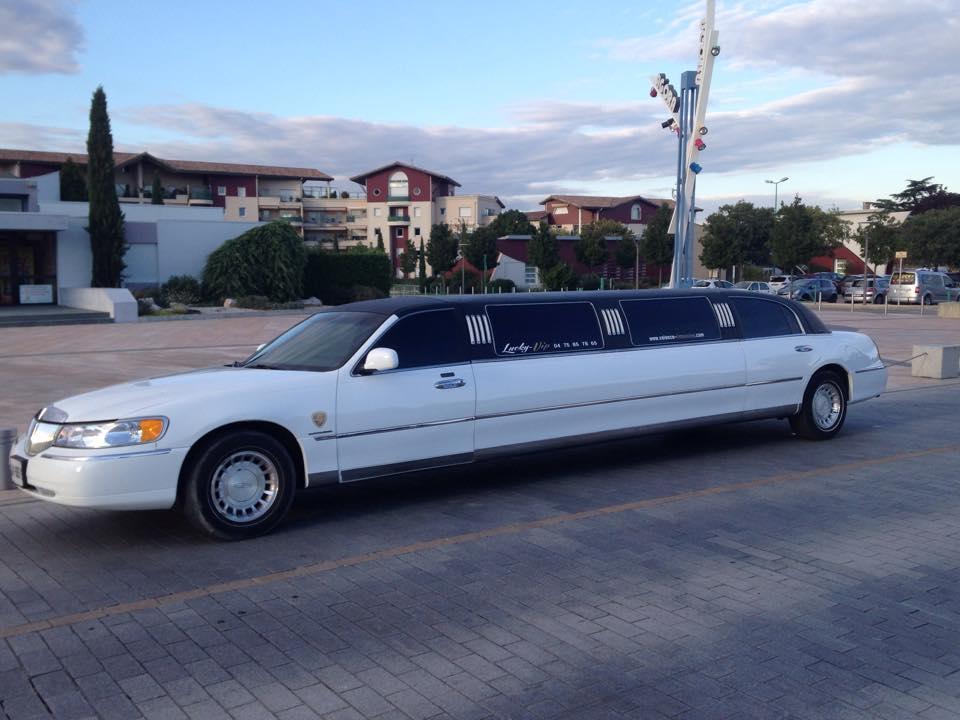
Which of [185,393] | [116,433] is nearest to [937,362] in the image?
[185,393]

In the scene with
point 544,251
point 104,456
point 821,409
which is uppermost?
point 544,251

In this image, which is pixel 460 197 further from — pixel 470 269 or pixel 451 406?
pixel 451 406

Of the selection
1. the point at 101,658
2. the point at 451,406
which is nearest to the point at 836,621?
the point at 451,406

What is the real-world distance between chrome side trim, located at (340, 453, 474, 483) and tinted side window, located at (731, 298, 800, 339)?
3.69 metres

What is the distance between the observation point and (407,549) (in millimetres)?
6355

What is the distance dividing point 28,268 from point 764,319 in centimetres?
3213

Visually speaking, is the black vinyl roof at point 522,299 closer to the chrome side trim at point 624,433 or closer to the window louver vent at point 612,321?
the window louver vent at point 612,321

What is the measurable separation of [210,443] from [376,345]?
1.50 meters

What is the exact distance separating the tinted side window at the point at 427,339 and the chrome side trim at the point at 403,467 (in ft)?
2.45

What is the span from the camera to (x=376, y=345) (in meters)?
7.23

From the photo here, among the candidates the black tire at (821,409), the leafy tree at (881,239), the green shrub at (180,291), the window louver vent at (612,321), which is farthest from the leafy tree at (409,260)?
the window louver vent at (612,321)

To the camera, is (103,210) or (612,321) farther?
(103,210)

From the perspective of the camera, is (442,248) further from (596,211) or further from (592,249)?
(596,211)

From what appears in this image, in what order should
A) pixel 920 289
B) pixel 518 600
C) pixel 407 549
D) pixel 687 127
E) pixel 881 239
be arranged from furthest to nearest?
pixel 881 239 < pixel 920 289 < pixel 687 127 < pixel 407 549 < pixel 518 600
